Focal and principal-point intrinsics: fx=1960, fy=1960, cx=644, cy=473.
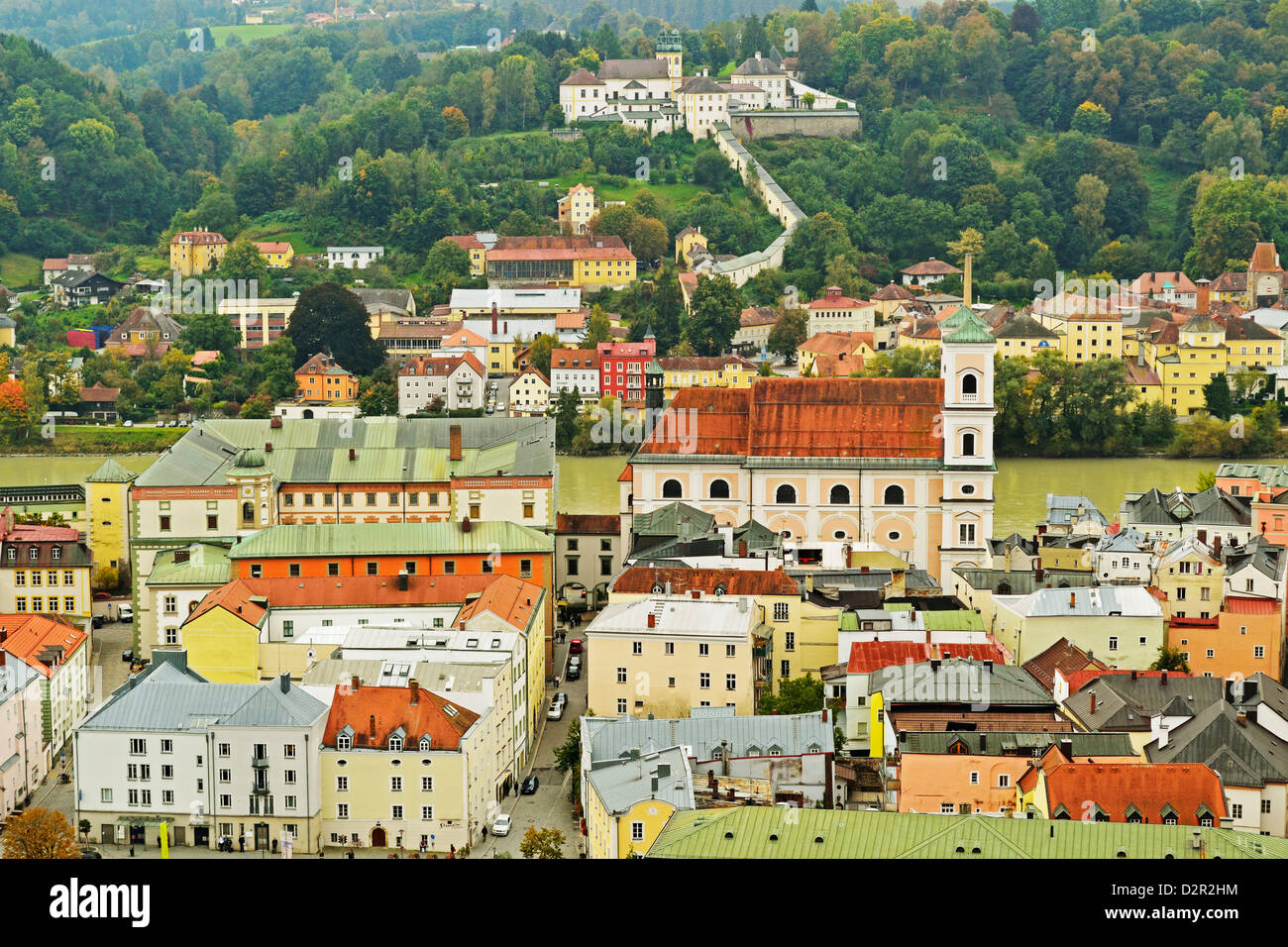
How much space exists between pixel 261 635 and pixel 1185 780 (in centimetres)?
868

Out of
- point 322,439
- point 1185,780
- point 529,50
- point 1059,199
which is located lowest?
point 1185,780

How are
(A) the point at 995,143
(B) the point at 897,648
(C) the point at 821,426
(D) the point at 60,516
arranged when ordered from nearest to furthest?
1. (B) the point at 897,648
2. (C) the point at 821,426
3. (D) the point at 60,516
4. (A) the point at 995,143

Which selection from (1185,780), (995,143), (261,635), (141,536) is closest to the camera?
(1185,780)

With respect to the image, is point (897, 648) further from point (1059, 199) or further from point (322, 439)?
point (1059, 199)

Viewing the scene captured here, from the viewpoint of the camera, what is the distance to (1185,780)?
12602 millimetres

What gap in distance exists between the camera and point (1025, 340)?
135 feet

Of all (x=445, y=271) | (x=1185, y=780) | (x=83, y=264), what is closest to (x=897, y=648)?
(x=1185, y=780)

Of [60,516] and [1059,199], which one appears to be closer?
[60,516]

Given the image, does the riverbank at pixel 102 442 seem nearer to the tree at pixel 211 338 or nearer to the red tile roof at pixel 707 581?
the tree at pixel 211 338

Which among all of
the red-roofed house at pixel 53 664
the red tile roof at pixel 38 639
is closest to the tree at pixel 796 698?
the red-roofed house at pixel 53 664

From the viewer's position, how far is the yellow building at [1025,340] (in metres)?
40.9

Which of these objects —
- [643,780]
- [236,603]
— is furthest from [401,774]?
[236,603]

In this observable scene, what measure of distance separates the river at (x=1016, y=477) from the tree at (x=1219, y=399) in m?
2.09

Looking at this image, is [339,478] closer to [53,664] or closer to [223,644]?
[223,644]
